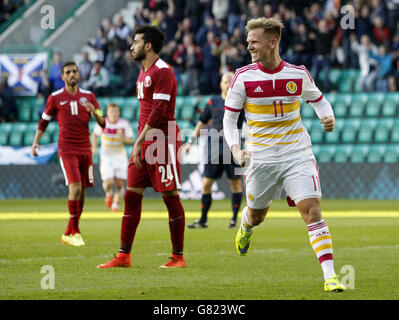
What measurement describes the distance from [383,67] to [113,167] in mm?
7975

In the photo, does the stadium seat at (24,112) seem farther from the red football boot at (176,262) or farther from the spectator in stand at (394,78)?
the red football boot at (176,262)

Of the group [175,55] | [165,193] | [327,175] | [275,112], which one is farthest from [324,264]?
[175,55]

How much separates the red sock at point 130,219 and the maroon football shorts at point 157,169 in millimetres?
119

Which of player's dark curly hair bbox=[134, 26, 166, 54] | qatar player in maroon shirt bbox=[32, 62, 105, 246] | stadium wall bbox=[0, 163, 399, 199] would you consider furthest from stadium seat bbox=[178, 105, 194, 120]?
player's dark curly hair bbox=[134, 26, 166, 54]

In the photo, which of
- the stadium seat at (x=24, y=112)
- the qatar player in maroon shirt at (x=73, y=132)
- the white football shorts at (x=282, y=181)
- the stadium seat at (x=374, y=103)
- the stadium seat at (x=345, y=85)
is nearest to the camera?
the white football shorts at (x=282, y=181)

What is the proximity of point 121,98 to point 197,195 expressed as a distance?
4.98 meters

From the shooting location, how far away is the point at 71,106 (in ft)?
36.3

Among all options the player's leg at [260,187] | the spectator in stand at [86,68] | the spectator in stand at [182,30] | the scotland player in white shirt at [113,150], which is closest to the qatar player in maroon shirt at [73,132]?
the player's leg at [260,187]

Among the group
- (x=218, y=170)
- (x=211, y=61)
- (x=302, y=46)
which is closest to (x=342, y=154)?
(x=302, y=46)

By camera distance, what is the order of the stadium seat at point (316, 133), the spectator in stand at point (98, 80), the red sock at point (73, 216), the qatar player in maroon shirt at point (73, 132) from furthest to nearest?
the spectator in stand at point (98, 80) < the stadium seat at point (316, 133) < the qatar player in maroon shirt at point (73, 132) < the red sock at point (73, 216)

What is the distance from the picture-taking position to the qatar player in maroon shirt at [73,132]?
35.8 feet

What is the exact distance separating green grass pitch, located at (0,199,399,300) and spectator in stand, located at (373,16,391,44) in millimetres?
7673

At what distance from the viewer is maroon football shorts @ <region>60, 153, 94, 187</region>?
10914 mm

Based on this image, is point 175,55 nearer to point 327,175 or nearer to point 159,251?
point 327,175
